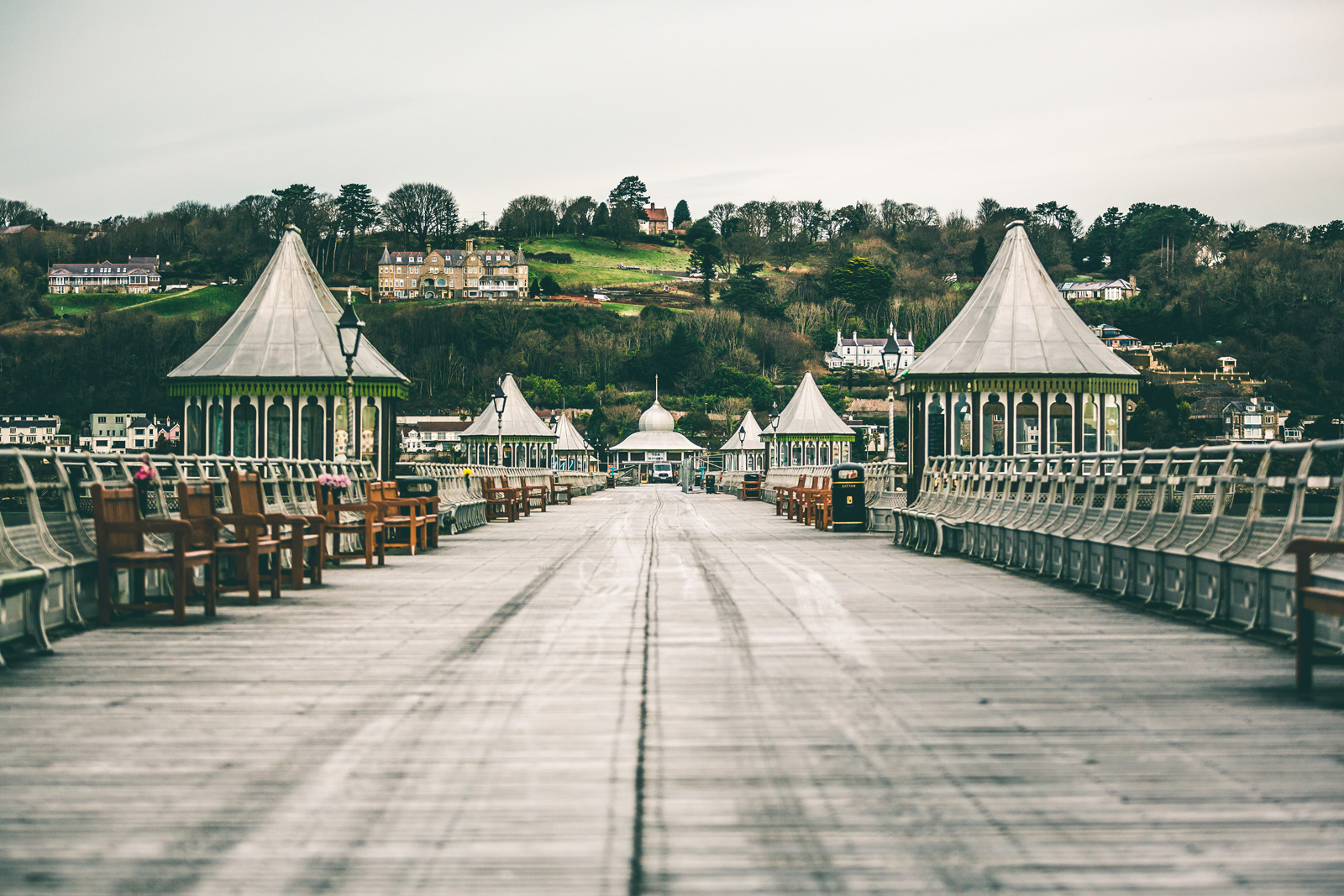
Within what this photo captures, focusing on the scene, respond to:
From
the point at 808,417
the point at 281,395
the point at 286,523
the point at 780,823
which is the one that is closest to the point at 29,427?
the point at 808,417

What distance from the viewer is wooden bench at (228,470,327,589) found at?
12284 millimetres

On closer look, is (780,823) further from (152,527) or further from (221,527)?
(221,527)

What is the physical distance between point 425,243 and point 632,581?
18905 cm

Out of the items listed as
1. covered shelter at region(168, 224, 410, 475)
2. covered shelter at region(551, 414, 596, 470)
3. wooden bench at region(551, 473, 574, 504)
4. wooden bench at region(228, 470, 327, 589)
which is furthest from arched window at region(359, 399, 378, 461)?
covered shelter at region(551, 414, 596, 470)

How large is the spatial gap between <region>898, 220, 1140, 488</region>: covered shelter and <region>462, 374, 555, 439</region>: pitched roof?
4554 cm

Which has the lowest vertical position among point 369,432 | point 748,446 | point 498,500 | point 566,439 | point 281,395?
point 498,500

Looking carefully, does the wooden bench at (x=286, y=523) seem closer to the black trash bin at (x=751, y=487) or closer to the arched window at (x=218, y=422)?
the arched window at (x=218, y=422)

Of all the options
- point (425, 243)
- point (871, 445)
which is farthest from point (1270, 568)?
point (425, 243)

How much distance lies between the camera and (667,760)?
5.38 metres

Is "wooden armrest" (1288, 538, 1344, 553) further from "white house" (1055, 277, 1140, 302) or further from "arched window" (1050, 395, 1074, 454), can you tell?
"white house" (1055, 277, 1140, 302)

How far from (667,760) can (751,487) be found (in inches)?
2310

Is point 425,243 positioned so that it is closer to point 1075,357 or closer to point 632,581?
point 1075,357

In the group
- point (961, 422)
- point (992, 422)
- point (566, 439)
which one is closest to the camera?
point (961, 422)

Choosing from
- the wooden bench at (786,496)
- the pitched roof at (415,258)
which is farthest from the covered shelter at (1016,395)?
the pitched roof at (415,258)
